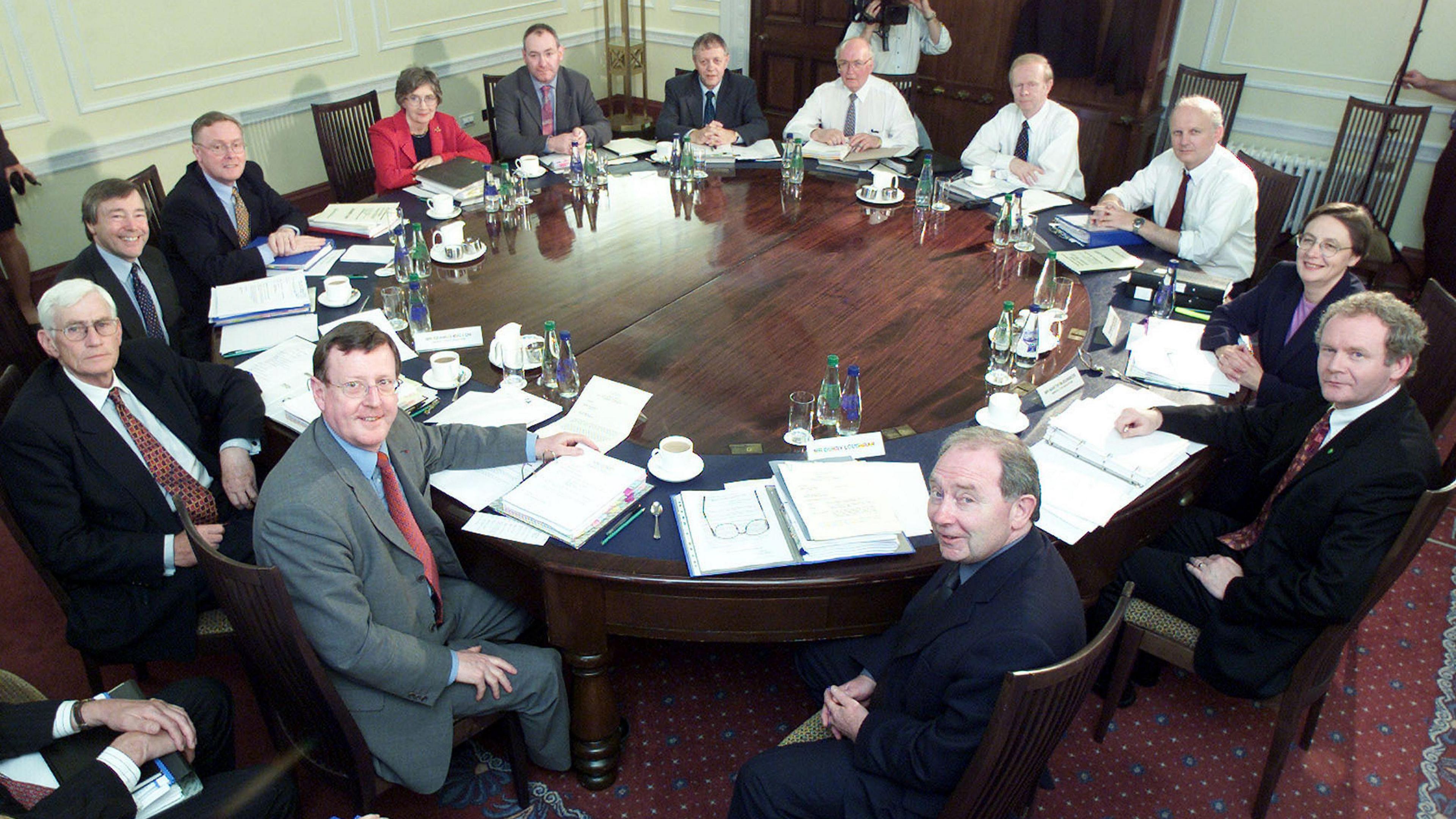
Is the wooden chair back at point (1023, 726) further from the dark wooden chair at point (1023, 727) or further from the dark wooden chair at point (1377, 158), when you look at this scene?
the dark wooden chair at point (1377, 158)

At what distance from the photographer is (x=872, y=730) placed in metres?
1.94

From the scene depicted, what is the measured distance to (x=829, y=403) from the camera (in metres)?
2.63

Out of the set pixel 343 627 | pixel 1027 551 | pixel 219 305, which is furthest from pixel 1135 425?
pixel 219 305

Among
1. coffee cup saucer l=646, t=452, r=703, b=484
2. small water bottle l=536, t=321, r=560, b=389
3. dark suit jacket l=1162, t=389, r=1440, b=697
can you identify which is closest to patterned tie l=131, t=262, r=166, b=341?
small water bottle l=536, t=321, r=560, b=389

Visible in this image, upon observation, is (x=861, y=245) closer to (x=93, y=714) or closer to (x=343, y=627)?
(x=343, y=627)

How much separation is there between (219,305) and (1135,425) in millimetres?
2930

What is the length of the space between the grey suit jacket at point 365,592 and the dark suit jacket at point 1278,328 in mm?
2434

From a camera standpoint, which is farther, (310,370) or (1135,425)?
(310,370)

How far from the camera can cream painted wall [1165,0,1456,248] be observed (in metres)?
4.99

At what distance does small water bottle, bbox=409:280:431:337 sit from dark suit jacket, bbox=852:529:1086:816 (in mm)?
1891

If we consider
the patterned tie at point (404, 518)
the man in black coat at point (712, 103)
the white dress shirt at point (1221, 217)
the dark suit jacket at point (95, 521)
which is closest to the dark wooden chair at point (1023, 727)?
the patterned tie at point (404, 518)

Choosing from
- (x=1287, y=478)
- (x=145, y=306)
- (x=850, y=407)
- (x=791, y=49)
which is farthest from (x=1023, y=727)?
(x=791, y=49)

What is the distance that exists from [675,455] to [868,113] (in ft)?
11.0

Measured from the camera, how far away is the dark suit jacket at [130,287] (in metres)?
3.10
